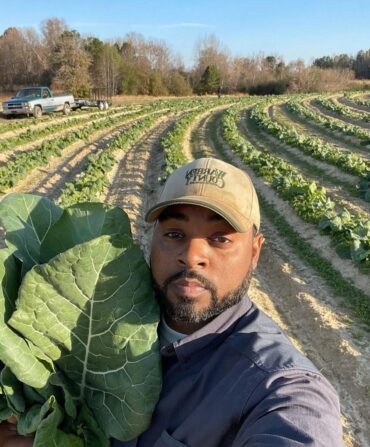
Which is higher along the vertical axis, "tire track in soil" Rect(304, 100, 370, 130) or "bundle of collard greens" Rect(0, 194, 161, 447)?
"bundle of collard greens" Rect(0, 194, 161, 447)

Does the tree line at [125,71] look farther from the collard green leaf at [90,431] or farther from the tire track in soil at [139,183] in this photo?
the collard green leaf at [90,431]

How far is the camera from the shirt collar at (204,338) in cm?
160

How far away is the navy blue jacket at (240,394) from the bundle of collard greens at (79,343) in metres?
0.09

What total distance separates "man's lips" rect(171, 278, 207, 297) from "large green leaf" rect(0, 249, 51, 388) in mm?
552

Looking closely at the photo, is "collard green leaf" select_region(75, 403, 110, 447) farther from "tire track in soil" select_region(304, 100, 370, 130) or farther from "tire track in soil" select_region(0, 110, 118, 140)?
"tire track in soil" select_region(304, 100, 370, 130)

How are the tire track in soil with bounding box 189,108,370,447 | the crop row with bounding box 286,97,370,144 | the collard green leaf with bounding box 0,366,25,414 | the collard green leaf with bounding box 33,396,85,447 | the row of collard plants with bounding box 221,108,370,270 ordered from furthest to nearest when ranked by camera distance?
1. the crop row with bounding box 286,97,370,144
2. the row of collard plants with bounding box 221,108,370,270
3. the tire track in soil with bounding box 189,108,370,447
4. the collard green leaf with bounding box 0,366,25,414
5. the collard green leaf with bounding box 33,396,85,447

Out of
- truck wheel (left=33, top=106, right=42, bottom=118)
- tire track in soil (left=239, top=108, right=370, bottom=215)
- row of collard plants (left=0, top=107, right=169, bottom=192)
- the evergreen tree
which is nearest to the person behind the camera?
tire track in soil (left=239, top=108, right=370, bottom=215)

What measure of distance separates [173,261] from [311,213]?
8085 mm

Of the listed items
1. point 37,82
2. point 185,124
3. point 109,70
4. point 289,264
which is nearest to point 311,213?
point 289,264

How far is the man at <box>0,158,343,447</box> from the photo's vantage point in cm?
135

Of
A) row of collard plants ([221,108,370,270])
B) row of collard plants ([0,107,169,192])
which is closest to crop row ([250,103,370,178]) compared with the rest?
row of collard plants ([221,108,370,270])

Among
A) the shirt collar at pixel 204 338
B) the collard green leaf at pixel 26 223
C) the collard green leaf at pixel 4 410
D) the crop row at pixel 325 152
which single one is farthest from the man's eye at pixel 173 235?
the crop row at pixel 325 152

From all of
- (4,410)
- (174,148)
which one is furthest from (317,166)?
(4,410)

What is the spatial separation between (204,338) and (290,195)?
9.33 meters
